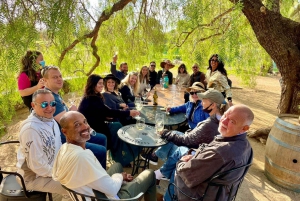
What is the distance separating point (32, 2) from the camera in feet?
5.25

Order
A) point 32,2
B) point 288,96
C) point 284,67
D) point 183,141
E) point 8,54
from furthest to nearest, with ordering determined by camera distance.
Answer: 1. point 288,96
2. point 284,67
3. point 183,141
4. point 32,2
5. point 8,54

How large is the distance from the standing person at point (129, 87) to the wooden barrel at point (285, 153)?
2.89 m

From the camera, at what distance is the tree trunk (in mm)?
3547

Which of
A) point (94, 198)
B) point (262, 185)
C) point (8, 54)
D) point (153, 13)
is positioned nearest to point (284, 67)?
point (262, 185)

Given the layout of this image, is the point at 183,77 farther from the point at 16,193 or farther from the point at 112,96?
the point at 16,193

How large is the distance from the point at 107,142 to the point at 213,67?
Answer: 273cm

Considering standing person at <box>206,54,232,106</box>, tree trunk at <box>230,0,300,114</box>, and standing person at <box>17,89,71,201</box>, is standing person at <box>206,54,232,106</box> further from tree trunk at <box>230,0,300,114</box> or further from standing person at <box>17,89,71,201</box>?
standing person at <box>17,89,71,201</box>

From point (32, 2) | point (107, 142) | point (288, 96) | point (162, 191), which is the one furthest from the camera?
point (288, 96)

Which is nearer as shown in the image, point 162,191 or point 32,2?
point 32,2

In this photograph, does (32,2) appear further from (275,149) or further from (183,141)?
(275,149)

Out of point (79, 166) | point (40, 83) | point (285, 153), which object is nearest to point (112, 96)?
point (40, 83)

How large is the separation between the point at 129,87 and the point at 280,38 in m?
3.12

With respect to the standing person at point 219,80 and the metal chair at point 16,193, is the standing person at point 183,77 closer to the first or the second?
the standing person at point 219,80

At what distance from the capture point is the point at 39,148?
194cm
